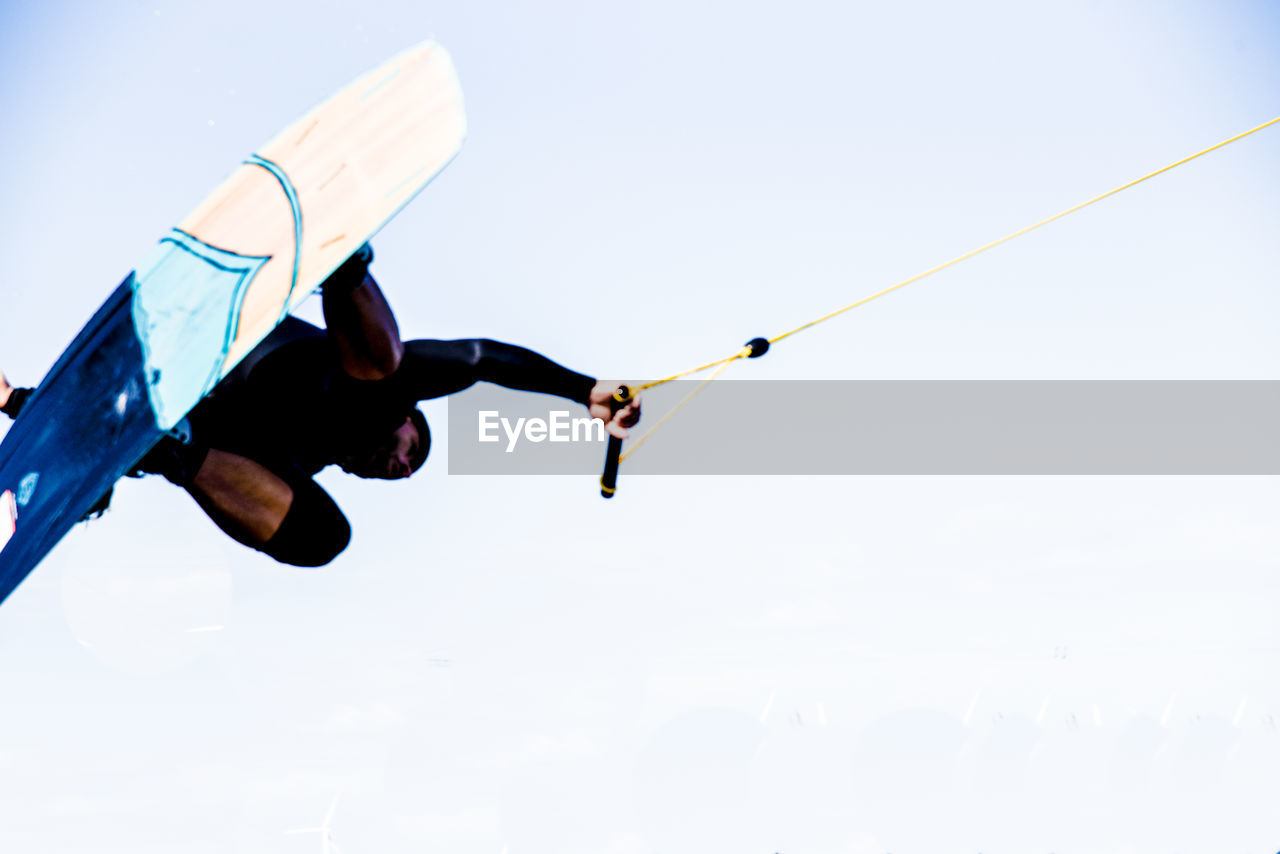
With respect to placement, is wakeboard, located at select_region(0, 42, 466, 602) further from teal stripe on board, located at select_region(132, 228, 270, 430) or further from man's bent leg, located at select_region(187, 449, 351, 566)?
man's bent leg, located at select_region(187, 449, 351, 566)

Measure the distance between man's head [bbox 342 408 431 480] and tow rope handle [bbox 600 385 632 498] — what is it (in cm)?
66

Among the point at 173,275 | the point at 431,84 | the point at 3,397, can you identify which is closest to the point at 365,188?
the point at 431,84

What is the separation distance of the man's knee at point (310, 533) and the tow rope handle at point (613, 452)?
92cm

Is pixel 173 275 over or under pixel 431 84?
under

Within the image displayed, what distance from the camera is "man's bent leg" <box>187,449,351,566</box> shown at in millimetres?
3734

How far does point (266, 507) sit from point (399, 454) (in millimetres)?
462

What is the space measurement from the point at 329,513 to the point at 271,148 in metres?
1.20

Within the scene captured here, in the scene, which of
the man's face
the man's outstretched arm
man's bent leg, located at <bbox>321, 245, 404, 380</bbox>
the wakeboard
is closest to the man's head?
the man's face

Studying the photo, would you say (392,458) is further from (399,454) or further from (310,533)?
(310,533)

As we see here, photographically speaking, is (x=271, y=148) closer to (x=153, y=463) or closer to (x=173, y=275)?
(x=173, y=275)

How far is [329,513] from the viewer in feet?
12.9

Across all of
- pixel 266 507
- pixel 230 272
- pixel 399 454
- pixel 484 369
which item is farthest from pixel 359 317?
pixel 266 507

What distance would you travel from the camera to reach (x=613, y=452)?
3.79m

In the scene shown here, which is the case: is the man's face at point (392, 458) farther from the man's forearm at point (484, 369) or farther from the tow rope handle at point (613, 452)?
the tow rope handle at point (613, 452)
